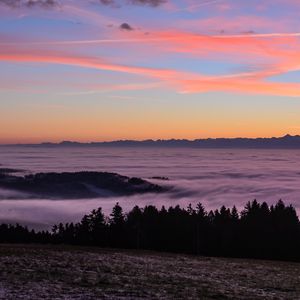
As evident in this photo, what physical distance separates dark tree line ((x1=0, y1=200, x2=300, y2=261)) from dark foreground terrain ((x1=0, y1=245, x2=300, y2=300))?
41602mm

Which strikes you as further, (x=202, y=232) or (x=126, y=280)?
(x=202, y=232)

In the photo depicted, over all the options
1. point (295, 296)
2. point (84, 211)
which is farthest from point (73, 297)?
point (84, 211)

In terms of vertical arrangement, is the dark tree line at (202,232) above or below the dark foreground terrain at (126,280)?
below

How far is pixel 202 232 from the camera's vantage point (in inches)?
3088

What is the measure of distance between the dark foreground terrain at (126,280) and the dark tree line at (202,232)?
41.6m

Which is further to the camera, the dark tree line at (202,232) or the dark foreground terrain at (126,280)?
the dark tree line at (202,232)

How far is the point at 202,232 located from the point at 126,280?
55911 millimetres

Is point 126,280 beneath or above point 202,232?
above

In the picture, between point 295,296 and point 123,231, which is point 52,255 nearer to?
point 295,296

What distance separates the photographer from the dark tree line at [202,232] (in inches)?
2926

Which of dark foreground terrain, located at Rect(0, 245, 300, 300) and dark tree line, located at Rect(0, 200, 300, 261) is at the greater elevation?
dark foreground terrain, located at Rect(0, 245, 300, 300)

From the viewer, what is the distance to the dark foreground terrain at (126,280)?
65.0 ft

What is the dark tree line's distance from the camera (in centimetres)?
7431

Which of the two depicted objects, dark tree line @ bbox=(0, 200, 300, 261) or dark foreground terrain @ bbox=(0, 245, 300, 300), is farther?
dark tree line @ bbox=(0, 200, 300, 261)
